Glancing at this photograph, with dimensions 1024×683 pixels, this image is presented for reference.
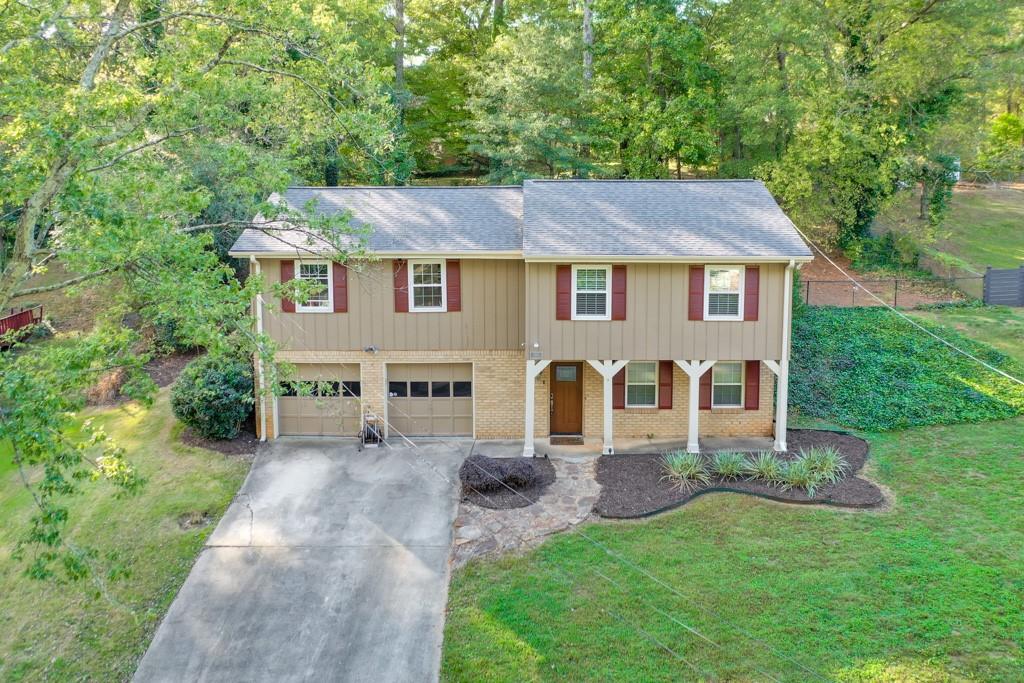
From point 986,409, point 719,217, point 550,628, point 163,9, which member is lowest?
point 550,628

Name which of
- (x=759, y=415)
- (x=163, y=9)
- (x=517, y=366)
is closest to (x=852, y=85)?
(x=759, y=415)

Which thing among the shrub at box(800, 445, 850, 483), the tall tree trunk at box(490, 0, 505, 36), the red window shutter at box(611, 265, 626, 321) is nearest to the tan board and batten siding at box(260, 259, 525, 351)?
the red window shutter at box(611, 265, 626, 321)

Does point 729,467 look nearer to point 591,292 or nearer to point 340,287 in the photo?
point 591,292

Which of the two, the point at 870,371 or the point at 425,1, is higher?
the point at 425,1

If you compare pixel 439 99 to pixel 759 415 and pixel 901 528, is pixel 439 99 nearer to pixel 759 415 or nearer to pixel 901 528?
pixel 759 415

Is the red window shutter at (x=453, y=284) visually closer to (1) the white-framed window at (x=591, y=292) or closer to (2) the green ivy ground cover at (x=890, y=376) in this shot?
(1) the white-framed window at (x=591, y=292)

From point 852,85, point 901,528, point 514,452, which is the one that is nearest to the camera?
point 901,528

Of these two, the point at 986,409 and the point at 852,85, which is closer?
the point at 986,409

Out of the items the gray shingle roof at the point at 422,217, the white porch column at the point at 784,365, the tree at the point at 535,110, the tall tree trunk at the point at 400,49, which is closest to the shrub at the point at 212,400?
the gray shingle roof at the point at 422,217
